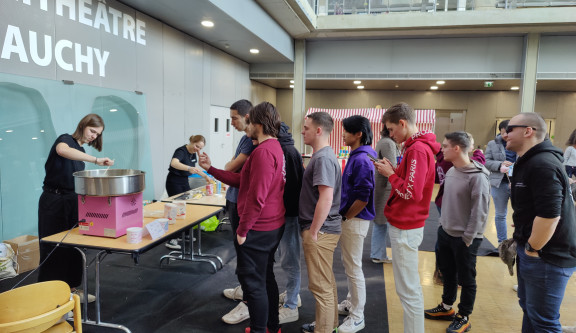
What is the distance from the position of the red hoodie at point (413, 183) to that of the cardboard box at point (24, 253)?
12.3 ft

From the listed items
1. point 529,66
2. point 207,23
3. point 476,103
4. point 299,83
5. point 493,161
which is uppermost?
point 207,23

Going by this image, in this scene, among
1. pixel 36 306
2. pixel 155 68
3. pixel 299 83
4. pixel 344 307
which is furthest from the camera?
pixel 299 83

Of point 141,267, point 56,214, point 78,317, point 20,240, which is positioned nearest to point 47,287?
point 78,317

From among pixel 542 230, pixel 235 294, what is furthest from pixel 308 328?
pixel 542 230

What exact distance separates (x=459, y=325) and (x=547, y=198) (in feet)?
4.75

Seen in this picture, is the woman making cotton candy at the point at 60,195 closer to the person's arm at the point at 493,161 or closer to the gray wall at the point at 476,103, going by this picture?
the person's arm at the point at 493,161

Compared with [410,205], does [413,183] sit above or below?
above

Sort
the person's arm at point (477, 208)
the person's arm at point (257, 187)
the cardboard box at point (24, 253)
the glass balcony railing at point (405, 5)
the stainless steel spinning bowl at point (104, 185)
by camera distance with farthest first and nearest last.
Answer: the glass balcony railing at point (405, 5) < the cardboard box at point (24, 253) < the person's arm at point (477, 208) < the stainless steel spinning bowl at point (104, 185) < the person's arm at point (257, 187)

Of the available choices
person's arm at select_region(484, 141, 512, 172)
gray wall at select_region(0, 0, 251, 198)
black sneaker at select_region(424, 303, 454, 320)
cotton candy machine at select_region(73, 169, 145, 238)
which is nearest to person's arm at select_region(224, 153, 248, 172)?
cotton candy machine at select_region(73, 169, 145, 238)

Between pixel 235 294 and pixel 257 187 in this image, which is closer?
pixel 257 187

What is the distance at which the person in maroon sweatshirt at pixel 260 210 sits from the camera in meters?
2.09

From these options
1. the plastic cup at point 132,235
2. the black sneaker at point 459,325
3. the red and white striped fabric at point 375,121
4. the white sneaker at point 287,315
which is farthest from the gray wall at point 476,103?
the plastic cup at point 132,235

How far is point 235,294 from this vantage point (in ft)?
10.5

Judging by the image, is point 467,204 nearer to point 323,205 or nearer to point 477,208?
point 477,208
